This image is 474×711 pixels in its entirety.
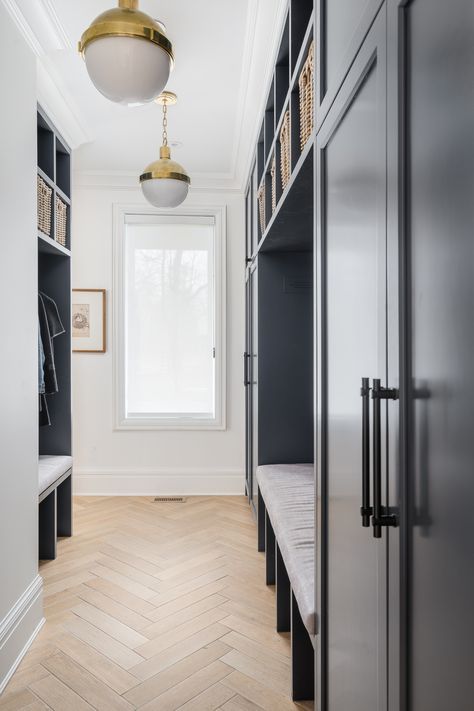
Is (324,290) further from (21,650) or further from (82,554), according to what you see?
(82,554)

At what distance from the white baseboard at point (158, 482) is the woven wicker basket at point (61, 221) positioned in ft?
6.84

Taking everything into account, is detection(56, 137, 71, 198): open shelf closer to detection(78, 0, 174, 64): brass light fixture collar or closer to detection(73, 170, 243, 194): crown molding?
detection(73, 170, 243, 194): crown molding

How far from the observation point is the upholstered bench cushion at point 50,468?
293 centimetres

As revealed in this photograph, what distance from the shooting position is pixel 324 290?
4.47 feet

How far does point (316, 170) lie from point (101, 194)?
11.7 feet

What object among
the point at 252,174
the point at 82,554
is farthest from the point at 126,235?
the point at 82,554

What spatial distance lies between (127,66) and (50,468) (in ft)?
7.67

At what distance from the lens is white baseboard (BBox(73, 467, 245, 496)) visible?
454 centimetres

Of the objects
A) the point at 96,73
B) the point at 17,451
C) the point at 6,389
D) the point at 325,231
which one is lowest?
the point at 17,451

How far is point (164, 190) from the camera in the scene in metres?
3.12

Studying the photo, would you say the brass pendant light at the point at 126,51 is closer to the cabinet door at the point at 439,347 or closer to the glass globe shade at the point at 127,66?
the glass globe shade at the point at 127,66

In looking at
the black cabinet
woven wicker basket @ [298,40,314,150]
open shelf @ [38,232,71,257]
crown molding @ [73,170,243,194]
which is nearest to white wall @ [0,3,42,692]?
open shelf @ [38,232,71,257]

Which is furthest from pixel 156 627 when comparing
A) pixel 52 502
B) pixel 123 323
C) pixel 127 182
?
pixel 127 182

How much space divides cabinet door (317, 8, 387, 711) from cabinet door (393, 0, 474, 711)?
3.8 inches
